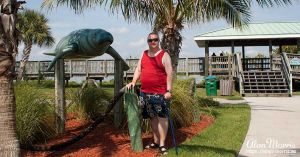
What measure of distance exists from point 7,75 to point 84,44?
2.61 m

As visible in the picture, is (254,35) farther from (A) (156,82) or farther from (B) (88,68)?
(A) (156,82)

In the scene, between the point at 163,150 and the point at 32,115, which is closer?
the point at 163,150

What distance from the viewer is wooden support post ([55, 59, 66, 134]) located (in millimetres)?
7242

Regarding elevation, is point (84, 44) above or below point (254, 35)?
below

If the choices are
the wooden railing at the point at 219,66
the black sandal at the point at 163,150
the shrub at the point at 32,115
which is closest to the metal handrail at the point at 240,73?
the wooden railing at the point at 219,66

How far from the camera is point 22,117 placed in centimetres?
643

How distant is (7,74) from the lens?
174 inches

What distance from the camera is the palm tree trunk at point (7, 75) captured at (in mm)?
4391

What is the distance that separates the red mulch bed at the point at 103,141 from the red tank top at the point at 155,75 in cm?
92

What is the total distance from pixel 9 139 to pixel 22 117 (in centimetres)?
197

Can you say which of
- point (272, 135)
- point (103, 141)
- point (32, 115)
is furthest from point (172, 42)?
point (32, 115)

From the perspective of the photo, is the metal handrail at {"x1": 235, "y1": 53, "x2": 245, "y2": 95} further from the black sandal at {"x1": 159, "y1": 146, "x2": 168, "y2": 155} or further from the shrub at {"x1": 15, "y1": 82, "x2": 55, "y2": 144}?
the black sandal at {"x1": 159, "y1": 146, "x2": 168, "y2": 155}

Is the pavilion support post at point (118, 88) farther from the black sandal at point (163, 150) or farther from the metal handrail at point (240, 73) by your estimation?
the metal handrail at point (240, 73)

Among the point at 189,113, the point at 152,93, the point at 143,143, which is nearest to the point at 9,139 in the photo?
the point at 152,93
